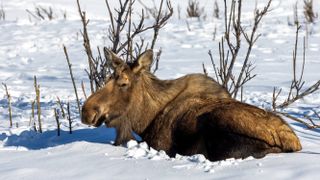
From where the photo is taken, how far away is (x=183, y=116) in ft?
16.2

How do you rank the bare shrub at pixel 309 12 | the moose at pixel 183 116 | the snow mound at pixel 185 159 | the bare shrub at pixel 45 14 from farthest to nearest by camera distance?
the bare shrub at pixel 45 14 → the bare shrub at pixel 309 12 → the moose at pixel 183 116 → the snow mound at pixel 185 159

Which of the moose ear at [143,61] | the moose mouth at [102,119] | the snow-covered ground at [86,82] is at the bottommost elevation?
the snow-covered ground at [86,82]

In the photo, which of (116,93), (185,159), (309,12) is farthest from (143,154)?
(309,12)

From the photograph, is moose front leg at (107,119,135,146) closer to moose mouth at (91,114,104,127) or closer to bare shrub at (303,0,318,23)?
moose mouth at (91,114,104,127)

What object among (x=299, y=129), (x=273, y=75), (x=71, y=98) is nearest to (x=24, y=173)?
(x=299, y=129)

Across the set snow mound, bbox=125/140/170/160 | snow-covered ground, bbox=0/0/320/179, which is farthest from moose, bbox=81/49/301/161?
snow mound, bbox=125/140/170/160

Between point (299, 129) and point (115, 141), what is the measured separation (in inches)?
65.4

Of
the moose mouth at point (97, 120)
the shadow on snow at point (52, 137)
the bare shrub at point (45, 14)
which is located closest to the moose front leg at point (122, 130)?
the moose mouth at point (97, 120)

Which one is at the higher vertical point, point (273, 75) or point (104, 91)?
point (104, 91)

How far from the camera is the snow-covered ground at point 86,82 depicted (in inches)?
152

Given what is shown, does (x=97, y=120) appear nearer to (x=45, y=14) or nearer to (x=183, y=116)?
(x=183, y=116)

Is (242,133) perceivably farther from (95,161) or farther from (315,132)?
(315,132)

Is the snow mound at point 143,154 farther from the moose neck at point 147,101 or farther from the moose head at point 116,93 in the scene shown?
the moose neck at point 147,101

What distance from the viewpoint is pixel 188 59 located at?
12.1m
